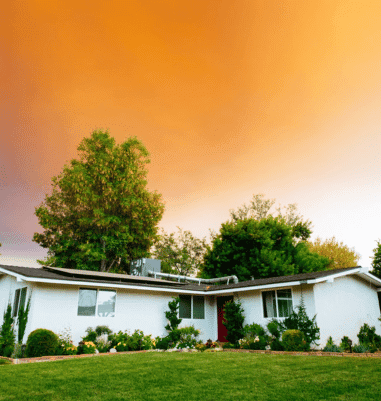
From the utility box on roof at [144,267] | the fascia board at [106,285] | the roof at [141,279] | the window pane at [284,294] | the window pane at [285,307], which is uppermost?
the utility box on roof at [144,267]

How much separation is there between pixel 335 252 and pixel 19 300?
4211 centimetres

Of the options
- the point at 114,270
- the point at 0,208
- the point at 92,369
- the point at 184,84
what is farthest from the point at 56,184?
the point at 92,369

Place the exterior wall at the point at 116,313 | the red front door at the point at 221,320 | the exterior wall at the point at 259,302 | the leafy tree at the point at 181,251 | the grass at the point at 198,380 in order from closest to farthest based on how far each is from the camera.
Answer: the grass at the point at 198,380
the exterior wall at the point at 116,313
the exterior wall at the point at 259,302
the red front door at the point at 221,320
the leafy tree at the point at 181,251

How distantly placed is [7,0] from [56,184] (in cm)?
1751

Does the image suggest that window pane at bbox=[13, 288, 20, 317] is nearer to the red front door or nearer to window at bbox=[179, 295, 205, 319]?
window at bbox=[179, 295, 205, 319]

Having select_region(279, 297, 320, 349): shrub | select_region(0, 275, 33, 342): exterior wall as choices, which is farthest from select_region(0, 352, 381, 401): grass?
select_region(0, 275, 33, 342): exterior wall

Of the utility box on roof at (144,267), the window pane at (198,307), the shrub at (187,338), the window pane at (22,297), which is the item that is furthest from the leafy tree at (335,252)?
the window pane at (22,297)

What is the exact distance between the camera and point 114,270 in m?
29.7

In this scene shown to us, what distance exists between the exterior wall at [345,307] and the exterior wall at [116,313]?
6.59 m

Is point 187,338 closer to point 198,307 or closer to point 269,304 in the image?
point 198,307

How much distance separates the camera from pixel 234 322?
1650cm

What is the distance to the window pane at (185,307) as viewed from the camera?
58.5ft

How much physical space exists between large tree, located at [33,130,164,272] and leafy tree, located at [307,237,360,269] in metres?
25.8

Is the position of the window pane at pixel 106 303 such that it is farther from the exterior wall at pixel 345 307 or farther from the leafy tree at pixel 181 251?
the leafy tree at pixel 181 251
